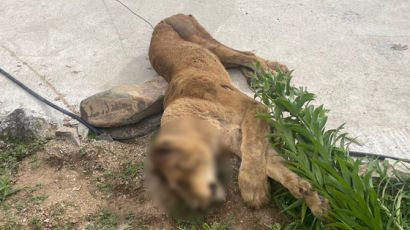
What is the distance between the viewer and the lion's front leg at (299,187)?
2.51 meters

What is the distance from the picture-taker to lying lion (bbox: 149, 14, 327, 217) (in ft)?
1.85

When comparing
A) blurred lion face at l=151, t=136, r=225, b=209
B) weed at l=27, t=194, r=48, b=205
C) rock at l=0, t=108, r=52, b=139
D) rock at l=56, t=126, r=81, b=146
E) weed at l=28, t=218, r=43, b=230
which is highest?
blurred lion face at l=151, t=136, r=225, b=209

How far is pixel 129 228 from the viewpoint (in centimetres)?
288

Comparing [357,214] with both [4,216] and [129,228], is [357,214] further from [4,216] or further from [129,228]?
[4,216]

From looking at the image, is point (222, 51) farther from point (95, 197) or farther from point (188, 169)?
point (188, 169)

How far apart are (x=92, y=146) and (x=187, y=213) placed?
344 centimetres

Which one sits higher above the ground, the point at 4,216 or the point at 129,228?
the point at 129,228

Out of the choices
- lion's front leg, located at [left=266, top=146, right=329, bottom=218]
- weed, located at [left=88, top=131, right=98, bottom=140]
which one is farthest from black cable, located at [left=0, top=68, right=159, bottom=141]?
lion's front leg, located at [left=266, top=146, right=329, bottom=218]

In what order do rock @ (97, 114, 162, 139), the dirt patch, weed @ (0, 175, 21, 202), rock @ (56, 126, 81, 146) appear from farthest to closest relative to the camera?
rock @ (97, 114, 162, 139) → rock @ (56, 126, 81, 146) → weed @ (0, 175, 21, 202) → the dirt patch

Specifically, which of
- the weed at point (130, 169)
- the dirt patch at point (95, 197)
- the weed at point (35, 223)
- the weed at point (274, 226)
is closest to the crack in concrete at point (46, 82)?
the dirt patch at point (95, 197)

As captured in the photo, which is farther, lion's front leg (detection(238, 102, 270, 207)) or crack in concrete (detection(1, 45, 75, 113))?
crack in concrete (detection(1, 45, 75, 113))

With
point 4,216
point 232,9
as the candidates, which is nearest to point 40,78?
point 4,216

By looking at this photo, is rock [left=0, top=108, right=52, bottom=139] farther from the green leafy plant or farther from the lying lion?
the green leafy plant

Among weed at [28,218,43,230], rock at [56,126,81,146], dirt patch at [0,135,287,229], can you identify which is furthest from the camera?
rock at [56,126,81,146]
